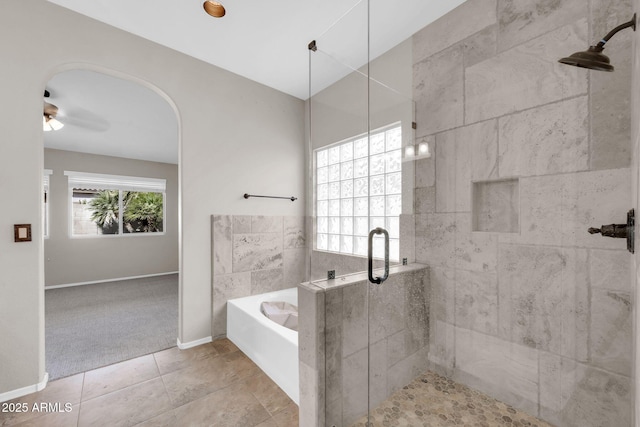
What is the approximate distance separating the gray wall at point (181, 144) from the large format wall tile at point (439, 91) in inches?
52.3

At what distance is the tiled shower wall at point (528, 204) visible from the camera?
1.21 meters

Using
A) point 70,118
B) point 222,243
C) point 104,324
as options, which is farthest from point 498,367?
point 70,118

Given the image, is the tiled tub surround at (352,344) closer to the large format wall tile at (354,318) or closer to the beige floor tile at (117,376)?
the large format wall tile at (354,318)

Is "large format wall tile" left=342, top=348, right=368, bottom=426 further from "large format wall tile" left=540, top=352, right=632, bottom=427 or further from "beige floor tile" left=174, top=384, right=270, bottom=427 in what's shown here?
"large format wall tile" left=540, top=352, right=632, bottom=427

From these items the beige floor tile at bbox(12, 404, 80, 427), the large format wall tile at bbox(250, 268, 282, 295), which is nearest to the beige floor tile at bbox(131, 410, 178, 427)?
the beige floor tile at bbox(12, 404, 80, 427)

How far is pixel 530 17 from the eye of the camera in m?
1.45

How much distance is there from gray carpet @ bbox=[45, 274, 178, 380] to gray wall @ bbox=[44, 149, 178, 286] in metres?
0.44

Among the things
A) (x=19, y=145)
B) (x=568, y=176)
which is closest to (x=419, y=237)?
(x=568, y=176)

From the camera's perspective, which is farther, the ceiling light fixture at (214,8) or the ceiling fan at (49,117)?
the ceiling fan at (49,117)

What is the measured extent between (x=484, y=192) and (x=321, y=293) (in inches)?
46.5

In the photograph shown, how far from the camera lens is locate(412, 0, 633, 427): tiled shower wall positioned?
3.96 ft

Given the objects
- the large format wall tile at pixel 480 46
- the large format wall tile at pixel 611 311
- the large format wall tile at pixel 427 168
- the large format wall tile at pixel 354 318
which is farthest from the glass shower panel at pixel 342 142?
the large format wall tile at pixel 611 311

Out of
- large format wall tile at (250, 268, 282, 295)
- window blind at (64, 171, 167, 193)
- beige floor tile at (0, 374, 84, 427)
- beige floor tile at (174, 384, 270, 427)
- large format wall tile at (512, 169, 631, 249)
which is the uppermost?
window blind at (64, 171, 167, 193)

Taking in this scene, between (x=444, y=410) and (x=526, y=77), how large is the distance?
191 centimetres
